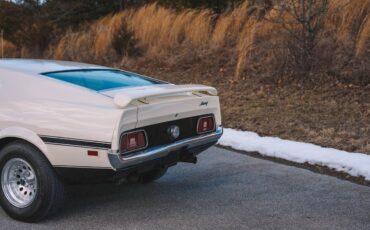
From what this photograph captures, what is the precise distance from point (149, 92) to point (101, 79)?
79 cm

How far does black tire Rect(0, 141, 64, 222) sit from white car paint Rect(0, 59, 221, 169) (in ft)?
0.28

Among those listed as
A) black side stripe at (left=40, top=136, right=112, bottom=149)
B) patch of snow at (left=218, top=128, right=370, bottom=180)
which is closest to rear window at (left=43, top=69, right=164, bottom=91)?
black side stripe at (left=40, top=136, right=112, bottom=149)

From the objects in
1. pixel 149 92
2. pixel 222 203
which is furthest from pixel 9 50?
pixel 149 92

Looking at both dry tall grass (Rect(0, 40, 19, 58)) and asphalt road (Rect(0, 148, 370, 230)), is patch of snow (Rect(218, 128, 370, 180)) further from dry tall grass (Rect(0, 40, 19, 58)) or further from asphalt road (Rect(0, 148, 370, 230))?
dry tall grass (Rect(0, 40, 19, 58))

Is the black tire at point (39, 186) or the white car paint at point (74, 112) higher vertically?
the white car paint at point (74, 112)

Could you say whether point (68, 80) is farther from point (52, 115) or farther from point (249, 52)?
point (249, 52)

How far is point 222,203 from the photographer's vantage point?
17.7 ft

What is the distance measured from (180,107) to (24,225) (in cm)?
168

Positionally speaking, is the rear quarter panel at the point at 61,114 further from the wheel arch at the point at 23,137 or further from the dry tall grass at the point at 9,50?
the dry tall grass at the point at 9,50

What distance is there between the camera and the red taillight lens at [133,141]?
14.9ft

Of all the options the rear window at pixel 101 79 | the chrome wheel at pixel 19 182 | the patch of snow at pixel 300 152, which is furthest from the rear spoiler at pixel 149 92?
the patch of snow at pixel 300 152

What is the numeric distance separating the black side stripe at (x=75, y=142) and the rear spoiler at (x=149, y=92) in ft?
1.10

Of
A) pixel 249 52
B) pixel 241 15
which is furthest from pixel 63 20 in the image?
pixel 249 52

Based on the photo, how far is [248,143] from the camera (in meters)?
7.95
